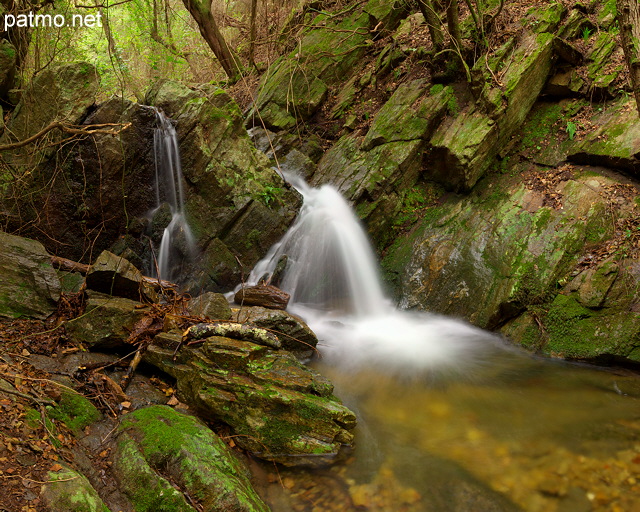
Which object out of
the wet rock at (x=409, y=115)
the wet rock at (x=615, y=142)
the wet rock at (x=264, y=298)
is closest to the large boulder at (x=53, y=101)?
the wet rock at (x=264, y=298)

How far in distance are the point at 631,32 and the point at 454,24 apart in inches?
176

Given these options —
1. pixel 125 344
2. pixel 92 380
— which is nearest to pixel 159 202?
pixel 125 344

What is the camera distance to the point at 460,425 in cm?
426

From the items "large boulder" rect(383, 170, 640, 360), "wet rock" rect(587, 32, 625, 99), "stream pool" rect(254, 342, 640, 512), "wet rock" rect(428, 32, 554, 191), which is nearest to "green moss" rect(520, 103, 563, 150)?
"wet rock" rect(428, 32, 554, 191)

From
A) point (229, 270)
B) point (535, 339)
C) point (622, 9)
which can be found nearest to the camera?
point (622, 9)

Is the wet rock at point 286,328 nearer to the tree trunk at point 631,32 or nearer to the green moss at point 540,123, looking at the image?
the tree trunk at point 631,32

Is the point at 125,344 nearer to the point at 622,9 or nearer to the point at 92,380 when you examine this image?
the point at 92,380

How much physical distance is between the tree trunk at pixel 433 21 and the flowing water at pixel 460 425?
17.9 feet

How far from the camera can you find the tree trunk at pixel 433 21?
732 cm

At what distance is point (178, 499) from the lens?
8.69ft

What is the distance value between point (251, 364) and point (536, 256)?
4.75 meters

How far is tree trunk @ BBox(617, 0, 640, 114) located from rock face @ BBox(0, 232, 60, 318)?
21.6 ft

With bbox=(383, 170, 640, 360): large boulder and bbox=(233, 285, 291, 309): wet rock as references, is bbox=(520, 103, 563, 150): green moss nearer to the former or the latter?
bbox=(383, 170, 640, 360): large boulder

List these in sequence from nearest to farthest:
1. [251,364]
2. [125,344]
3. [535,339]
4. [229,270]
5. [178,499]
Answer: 1. [178,499]
2. [251,364]
3. [125,344]
4. [535,339]
5. [229,270]
